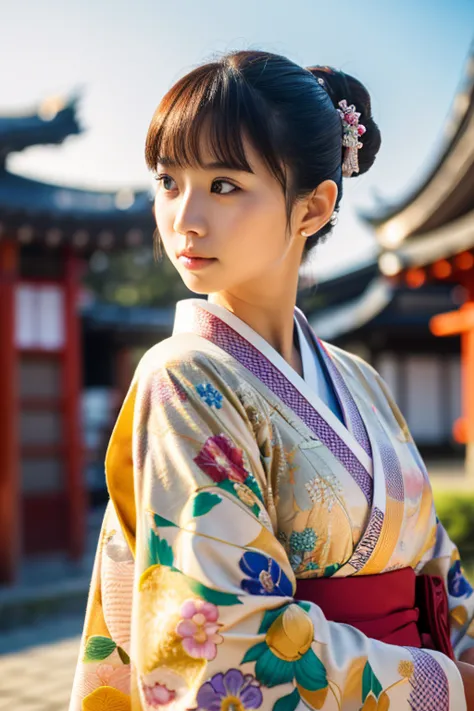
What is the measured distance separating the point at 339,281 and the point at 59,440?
18721 mm

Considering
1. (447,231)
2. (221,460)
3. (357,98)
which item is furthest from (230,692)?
(447,231)

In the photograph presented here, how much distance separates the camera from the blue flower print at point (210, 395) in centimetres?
137

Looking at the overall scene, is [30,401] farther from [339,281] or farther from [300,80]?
[339,281]

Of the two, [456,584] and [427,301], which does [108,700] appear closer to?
[456,584]

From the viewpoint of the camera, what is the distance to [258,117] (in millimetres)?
1436

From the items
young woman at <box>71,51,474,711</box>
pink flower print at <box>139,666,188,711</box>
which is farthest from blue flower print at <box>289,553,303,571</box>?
pink flower print at <box>139,666,188,711</box>

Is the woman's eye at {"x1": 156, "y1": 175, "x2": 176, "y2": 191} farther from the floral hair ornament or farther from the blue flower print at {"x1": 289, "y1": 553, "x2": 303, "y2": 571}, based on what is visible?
the blue flower print at {"x1": 289, "y1": 553, "x2": 303, "y2": 571}

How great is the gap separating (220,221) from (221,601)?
0.62m

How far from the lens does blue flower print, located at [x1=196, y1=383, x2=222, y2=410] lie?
1.37 metres

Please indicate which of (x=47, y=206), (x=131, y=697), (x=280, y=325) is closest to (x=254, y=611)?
(x=131, y=697)

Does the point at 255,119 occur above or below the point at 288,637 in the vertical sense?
above

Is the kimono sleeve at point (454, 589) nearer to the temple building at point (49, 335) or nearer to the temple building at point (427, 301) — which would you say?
the temple building at point (427, 301)

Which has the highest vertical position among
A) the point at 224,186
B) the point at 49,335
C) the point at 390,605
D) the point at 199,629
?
the point at 224,186

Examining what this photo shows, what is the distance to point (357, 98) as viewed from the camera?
179 centimetres
